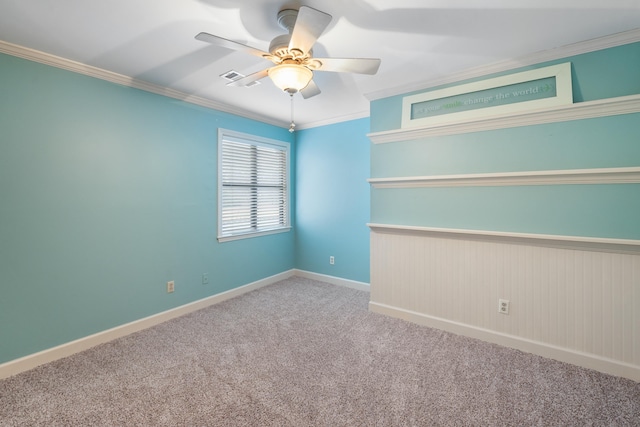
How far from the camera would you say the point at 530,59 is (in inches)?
89.1

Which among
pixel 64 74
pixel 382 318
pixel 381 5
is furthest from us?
pixel 382 318

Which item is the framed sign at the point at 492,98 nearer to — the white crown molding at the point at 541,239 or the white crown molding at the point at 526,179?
→ the white crown molding at the point at 526,179

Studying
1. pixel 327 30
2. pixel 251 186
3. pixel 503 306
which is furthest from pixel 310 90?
pixel 503 306

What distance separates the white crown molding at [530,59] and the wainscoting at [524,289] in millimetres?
1359

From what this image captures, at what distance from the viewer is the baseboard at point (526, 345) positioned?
2.02 metres

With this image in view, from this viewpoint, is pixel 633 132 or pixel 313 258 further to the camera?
pixel 313 258

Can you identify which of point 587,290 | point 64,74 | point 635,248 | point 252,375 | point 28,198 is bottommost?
point 252,375

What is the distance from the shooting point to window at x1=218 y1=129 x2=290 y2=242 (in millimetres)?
3613

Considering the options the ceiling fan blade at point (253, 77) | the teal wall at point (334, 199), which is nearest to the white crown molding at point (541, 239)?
the teal wall at point (334, 199)

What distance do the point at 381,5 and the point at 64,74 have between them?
2.47 meters

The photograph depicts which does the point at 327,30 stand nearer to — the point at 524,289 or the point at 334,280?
the point at 524,289

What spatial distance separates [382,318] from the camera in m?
3.01

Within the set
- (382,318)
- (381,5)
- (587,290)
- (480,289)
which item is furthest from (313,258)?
(381,5)

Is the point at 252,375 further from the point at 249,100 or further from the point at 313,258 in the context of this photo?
the point at 249,100
